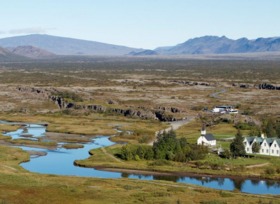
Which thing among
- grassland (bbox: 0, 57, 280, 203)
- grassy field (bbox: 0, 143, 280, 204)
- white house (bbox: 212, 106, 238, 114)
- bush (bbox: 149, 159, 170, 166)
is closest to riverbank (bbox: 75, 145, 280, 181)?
bush (bbox: 149, 159, 170, 166)

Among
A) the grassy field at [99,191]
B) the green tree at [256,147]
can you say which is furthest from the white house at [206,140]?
the grassy field at [99,191]

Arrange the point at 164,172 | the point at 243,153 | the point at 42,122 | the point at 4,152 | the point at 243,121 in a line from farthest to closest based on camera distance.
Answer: the point at 42,122 < the point at 243,121 < the point at 4,152 < the point at 243,153 < the point at 164,172

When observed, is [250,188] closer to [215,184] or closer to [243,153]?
[215,184]

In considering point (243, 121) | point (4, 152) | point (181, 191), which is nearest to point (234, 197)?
point (181, 191)

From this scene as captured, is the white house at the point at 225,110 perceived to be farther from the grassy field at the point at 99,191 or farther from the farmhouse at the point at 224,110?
the grassy field at the point at 99,191

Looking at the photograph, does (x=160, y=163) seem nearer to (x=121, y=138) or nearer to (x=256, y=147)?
(x=256, y=147)

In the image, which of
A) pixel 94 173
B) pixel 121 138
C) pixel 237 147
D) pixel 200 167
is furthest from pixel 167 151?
pixel 121 138
